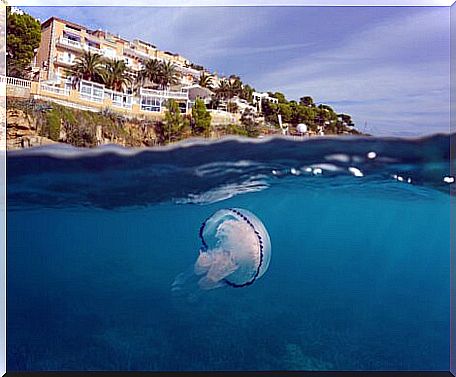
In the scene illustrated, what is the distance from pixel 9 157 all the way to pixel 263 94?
221 cm

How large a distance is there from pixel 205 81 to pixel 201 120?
1.13 ft

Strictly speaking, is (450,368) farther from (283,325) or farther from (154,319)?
(154,319)

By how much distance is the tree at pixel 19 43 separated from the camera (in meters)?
4.56

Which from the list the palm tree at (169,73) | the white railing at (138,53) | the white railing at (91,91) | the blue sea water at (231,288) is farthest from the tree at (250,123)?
the white railing at (91,91)

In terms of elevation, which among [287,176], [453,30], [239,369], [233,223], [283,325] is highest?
[453,30]

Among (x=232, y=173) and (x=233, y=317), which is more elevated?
(x=232, y=173)

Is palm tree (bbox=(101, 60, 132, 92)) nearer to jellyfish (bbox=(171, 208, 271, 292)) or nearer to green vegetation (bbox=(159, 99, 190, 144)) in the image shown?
green vegetation (bbox=(159, 99, 190, 144))

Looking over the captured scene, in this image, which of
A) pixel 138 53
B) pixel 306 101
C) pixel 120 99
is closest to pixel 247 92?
pixel 306 101

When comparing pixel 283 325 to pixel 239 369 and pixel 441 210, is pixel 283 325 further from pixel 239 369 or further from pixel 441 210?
pixel 441 210

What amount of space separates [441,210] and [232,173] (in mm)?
1804

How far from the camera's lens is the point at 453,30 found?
4.52 m

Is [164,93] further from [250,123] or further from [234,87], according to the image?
[250,123]

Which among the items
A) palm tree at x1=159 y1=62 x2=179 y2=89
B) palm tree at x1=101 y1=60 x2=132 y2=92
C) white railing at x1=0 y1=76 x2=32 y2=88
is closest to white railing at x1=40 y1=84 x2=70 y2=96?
white railing at x1=0 y1=76 x2=32 y2=88

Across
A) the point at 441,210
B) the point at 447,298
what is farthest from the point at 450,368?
the point at 441,210
